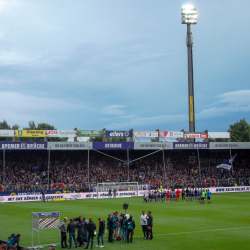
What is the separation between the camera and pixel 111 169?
62.2 metres

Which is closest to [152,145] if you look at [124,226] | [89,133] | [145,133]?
[145,133]

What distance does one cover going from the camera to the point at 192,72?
264 ft

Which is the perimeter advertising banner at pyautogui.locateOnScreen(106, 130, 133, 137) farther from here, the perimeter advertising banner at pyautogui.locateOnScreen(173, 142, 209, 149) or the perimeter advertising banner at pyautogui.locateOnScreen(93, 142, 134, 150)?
the perimeter advertising banner at pyautogui.locateOnScreen(173, 142, 209, 149)

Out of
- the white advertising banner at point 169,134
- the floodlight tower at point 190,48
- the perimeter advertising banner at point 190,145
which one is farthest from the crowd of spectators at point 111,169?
the floodlight tower at point 190,48

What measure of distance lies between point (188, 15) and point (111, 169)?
44.6 m

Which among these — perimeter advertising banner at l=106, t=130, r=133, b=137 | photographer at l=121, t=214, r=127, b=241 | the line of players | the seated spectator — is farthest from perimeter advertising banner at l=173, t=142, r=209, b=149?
the seated spectator

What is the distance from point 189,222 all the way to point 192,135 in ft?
144

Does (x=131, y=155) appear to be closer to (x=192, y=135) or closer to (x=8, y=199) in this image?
(x=192, y=135)

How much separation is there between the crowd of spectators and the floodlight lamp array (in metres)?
33.5

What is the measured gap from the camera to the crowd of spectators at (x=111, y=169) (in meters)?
56.0

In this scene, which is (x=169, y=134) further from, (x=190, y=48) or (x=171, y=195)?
(x=190, y=48)

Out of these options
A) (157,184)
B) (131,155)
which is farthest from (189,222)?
(131,155)

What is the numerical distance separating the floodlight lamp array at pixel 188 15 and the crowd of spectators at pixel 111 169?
3347 cm

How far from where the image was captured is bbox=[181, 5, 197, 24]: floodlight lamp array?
82938 millimetres
